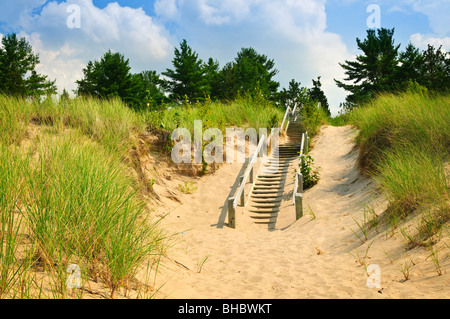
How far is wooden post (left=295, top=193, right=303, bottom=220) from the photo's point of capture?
29.3 ft

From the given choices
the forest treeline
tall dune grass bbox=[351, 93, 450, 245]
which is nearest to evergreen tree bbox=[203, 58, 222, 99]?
the forest treeline

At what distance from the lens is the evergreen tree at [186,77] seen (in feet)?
121

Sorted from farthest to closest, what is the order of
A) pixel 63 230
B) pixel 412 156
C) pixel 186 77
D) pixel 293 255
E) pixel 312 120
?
pixel 186 77 → pixel 312 120 → pixel 412 156 → pixel 293 255 → pixel 63 230

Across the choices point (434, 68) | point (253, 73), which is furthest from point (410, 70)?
point (253, 73)

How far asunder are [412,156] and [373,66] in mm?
31606

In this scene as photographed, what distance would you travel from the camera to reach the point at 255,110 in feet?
54.9

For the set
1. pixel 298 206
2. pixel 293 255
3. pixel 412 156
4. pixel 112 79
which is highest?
pixel 112 79

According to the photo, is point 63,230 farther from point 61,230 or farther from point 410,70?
point 410,70

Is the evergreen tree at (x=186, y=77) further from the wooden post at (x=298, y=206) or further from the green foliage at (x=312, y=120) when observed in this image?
the wooden post at (x=298, y=206)

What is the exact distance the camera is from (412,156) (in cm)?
720

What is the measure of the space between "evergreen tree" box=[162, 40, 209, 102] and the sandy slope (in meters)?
27.6

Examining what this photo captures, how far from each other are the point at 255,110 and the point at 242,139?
2847mm
